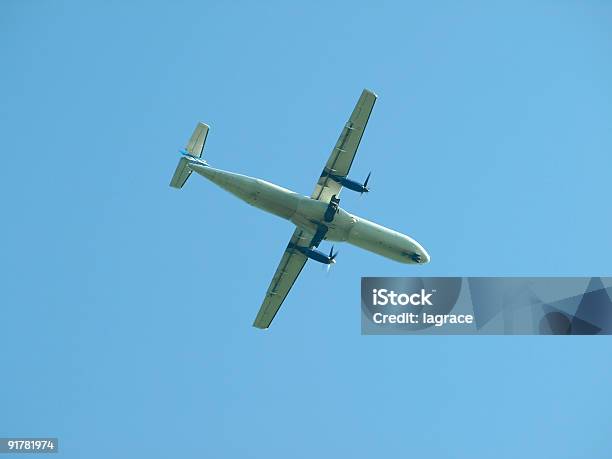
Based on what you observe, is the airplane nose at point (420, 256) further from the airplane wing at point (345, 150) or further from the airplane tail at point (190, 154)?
the airplane tail at point (190, 154)

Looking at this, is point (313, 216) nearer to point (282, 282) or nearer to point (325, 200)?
point (325, 200)

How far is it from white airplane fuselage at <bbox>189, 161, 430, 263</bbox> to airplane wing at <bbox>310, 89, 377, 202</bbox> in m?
0.98

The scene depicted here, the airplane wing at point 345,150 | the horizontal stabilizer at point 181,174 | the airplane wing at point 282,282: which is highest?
the airplane wing at point 345,150

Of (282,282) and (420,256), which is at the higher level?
(420,256)

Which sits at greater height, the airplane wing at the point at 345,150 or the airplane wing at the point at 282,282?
the airplane wing at the point at 345,150

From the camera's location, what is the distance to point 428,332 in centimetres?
6738

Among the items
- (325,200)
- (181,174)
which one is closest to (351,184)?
(325,200)

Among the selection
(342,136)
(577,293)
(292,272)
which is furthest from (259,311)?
(577,293)

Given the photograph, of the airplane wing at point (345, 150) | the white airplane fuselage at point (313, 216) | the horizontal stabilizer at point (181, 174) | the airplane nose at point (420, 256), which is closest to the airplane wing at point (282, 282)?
the white airplane fuselage at point (313, 216)

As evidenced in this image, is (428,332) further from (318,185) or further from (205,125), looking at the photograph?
(205,125)

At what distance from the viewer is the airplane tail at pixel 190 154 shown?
67.8 meters

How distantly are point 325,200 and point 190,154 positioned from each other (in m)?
7.93

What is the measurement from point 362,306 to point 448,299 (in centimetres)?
476

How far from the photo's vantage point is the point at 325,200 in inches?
2685
